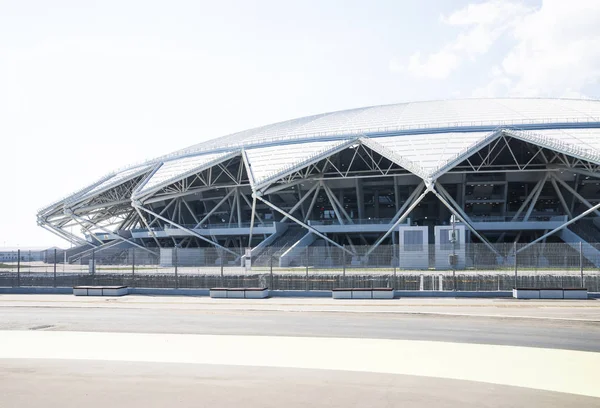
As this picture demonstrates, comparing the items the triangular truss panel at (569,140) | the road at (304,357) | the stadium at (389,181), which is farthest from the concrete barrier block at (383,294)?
the triangular truss panel at (569,140)

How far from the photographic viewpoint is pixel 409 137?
56.0 metres

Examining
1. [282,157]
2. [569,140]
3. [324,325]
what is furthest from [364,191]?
[324,325]

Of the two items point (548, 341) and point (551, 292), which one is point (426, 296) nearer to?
point (551, 292)

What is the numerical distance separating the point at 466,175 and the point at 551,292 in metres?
32.3

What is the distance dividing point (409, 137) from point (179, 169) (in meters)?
25.2

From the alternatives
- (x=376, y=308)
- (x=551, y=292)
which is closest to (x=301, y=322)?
(x=376, y=308)

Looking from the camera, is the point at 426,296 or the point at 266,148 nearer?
the point at 426,296

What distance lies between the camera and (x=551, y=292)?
27.4 meters

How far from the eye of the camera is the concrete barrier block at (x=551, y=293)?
1075 inches

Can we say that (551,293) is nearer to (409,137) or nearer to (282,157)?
(409,137)

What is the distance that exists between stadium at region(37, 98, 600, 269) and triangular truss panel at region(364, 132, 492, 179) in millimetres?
115

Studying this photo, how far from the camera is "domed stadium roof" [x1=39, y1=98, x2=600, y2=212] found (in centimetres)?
5103

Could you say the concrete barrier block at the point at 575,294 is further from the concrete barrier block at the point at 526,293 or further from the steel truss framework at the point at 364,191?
the steel truss framework at the point at 364,191

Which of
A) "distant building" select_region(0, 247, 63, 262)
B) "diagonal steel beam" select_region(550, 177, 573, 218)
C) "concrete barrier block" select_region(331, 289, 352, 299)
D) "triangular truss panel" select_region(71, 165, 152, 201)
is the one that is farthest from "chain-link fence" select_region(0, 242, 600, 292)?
"triangular truss panel" select_region(71, 165, 152, 201)
